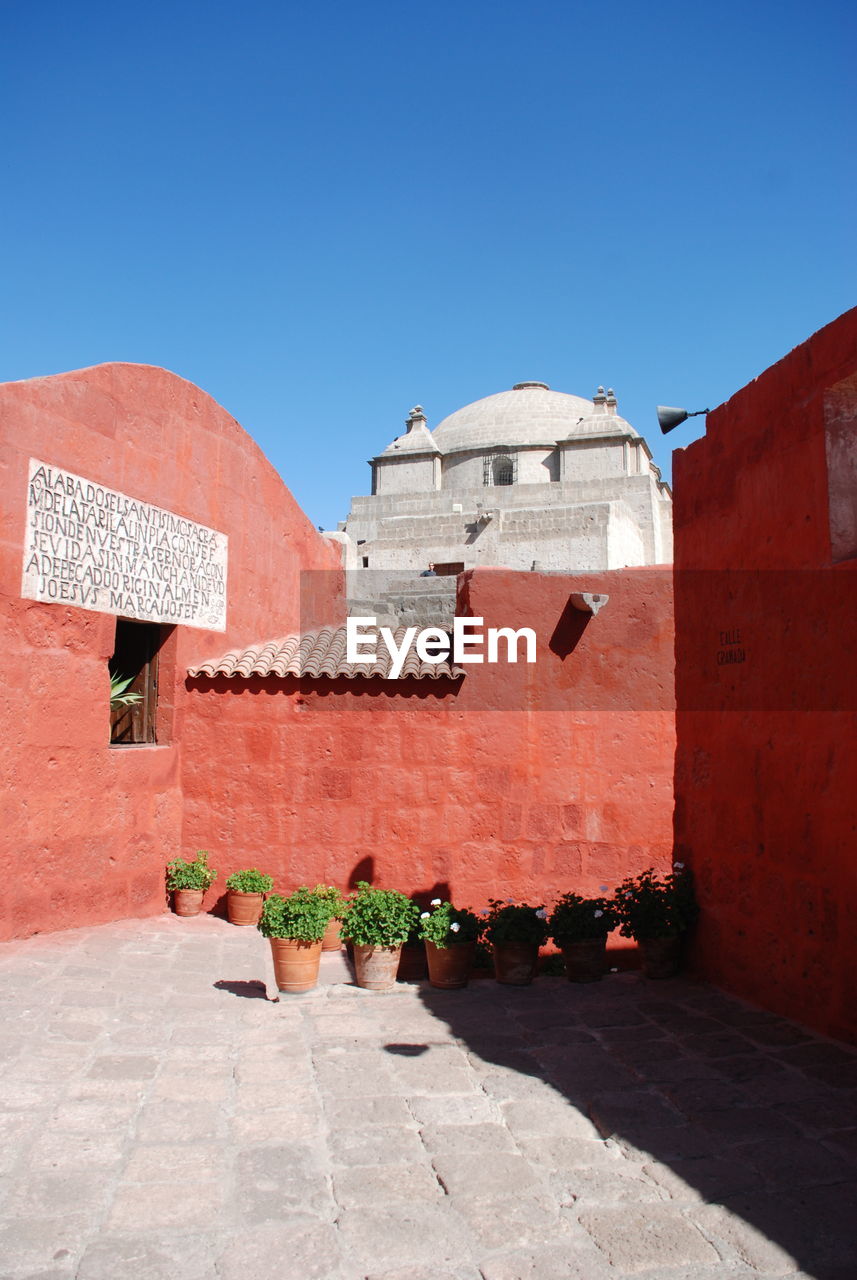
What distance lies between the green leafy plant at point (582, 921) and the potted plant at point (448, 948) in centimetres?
64

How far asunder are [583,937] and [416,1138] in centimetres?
293

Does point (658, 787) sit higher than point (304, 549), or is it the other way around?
point (304, 549)

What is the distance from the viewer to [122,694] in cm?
877

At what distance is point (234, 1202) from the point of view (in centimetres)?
336

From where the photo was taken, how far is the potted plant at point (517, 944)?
260 inches

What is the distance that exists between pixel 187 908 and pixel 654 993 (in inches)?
173

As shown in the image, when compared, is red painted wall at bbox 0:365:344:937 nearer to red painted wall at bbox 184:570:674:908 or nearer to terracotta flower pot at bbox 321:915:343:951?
red painted wall at bbox 184:570:674:908

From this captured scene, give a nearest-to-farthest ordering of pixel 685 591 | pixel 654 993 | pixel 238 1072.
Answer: pixel 238 1072 → pixel 654 993 → pixel 685 591

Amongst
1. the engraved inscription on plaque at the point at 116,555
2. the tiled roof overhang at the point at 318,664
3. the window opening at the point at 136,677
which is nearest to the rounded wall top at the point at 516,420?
the tiled roof overhang at the point at 318,664

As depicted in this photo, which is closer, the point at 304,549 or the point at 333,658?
Result: the point at 333,658

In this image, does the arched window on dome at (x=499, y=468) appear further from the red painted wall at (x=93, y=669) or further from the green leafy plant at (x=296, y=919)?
the green leafy plant at (x=296, y=919)

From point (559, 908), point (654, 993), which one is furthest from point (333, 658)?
point (654, 993)

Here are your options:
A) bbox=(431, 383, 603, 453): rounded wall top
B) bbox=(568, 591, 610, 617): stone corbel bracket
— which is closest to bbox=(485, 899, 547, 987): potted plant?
bbox=(568, 591, 610, 617): stone corbel bracket

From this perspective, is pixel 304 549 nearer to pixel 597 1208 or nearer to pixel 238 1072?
pixel 238 1072
